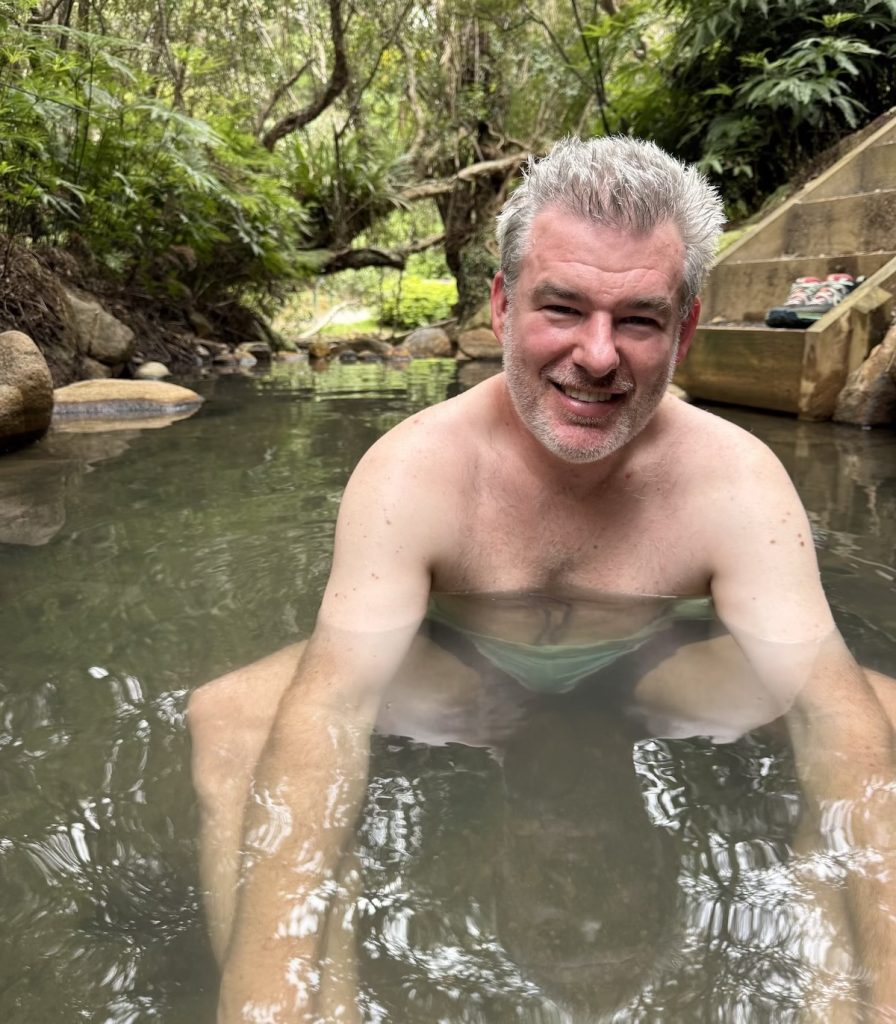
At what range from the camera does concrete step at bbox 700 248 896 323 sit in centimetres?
661

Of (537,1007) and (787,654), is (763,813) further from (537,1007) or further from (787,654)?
(537,1007)

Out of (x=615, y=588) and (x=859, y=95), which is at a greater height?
(x=859, y=95)

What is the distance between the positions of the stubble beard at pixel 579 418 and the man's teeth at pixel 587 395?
0.05 ft

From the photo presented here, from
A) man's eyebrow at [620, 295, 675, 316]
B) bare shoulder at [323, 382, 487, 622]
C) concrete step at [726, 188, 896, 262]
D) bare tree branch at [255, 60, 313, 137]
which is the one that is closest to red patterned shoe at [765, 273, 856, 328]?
concrete step at [726, 188, 896, 262]

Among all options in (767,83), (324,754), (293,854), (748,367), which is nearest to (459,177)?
(767,83)

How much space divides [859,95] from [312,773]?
10000 millimetres

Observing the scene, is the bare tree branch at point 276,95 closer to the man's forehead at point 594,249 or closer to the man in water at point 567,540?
the man in water at point 567,540

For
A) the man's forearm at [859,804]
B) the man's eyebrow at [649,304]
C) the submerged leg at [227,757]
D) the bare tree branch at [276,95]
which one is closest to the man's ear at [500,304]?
the man's eyebrow at [649,304]

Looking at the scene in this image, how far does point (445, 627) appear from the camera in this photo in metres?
2.00

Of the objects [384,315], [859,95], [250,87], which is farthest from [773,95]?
[384,315]

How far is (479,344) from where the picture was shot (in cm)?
1175

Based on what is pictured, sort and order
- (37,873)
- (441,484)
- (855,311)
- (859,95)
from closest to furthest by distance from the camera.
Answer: (37,873) → (441,484) → (855,311) → (859,95)

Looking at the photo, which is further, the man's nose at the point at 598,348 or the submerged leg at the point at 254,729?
the man's nose at the point at 598,348

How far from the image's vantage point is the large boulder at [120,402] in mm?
6027
